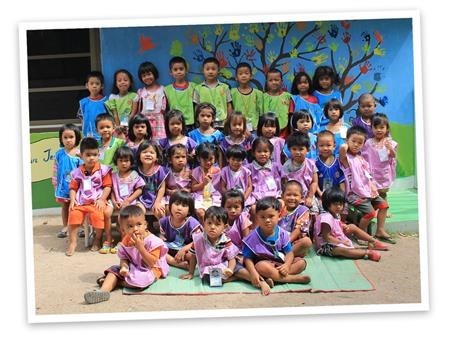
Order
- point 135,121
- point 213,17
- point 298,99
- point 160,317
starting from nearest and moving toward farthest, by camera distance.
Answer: point 160,317
point 213,17
point 135,121
point 298,99

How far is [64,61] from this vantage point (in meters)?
6.98

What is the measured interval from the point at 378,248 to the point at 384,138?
1.08m

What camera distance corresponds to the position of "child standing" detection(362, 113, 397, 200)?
614 cm

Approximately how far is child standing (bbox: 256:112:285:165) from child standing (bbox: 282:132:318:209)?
183mm

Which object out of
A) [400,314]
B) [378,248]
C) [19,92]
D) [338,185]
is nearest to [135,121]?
[19,92]

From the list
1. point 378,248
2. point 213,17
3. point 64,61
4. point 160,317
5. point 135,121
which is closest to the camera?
point 160,317

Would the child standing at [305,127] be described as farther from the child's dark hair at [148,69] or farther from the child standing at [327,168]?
the child's dark hair at [148,69]

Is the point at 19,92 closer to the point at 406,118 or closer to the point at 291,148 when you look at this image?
the point at 291,148

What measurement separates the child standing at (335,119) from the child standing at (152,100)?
1.49m

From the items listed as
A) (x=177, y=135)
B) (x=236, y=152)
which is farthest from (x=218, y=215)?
(x=177, y=135)

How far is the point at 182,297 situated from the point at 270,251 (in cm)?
72

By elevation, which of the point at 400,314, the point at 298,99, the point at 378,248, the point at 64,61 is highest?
the point at 64,61

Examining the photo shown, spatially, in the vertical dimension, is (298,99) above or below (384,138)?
above

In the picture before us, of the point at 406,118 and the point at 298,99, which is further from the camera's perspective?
the point at 406,118
